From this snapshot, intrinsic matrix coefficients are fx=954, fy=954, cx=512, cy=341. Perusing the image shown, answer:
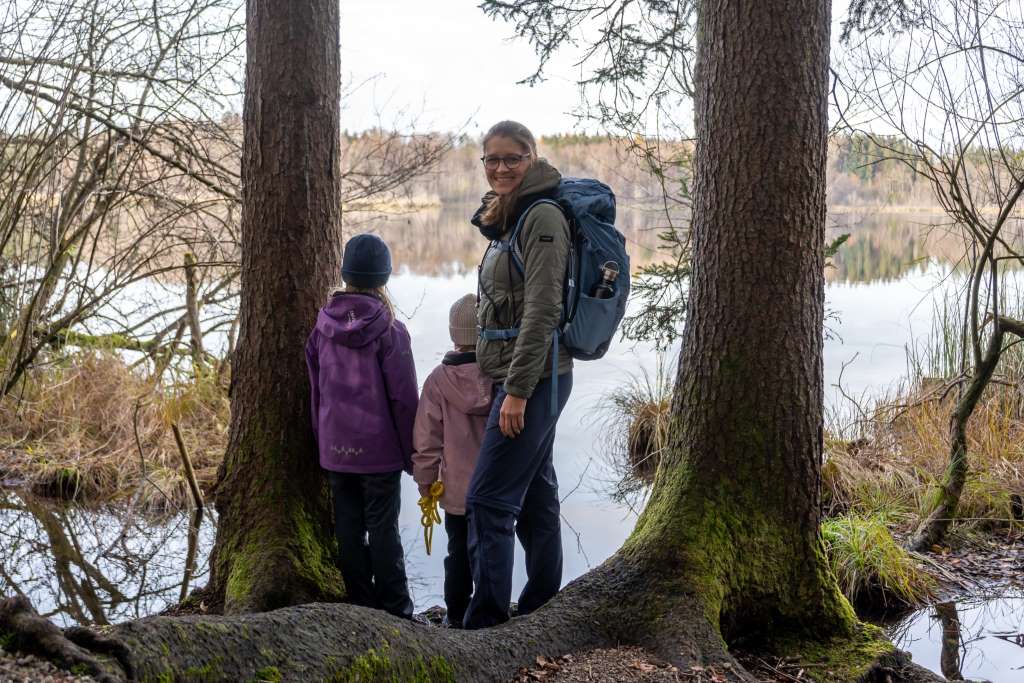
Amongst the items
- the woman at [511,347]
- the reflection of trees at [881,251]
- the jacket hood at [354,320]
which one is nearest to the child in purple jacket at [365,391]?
the jacket hood at [354,320]

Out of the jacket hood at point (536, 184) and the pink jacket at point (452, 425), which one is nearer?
the jacket hood at point (536, 184)

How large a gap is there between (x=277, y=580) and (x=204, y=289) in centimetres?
546

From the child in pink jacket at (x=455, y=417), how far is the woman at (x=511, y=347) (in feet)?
0.43

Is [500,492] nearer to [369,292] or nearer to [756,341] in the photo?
[369,292]

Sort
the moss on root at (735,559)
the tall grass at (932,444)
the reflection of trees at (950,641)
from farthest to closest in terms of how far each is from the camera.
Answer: the tall grass at (932,444)
the reflection of trees at (950,641)
the moss on root at (735,559)

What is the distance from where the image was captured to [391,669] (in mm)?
2721

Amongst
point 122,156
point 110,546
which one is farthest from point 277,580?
point 122,156

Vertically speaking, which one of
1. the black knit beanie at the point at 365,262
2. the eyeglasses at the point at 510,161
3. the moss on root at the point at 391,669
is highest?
the eyeglasses at the point at 510,161

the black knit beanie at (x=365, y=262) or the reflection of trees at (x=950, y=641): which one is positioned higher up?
the black knit beanie at (x=365, y=262)

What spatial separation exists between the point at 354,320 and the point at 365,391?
0.92ft

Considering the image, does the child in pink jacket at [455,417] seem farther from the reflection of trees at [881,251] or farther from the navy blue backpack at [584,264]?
the reflection of trees at [881,251]

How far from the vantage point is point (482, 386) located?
353cm

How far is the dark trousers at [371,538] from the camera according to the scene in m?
3.82

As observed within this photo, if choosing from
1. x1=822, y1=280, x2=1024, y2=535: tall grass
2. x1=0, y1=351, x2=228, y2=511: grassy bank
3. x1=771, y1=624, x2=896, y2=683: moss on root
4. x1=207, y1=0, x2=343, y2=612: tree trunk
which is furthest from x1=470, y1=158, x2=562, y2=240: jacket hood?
x1=0, y1=351, x2=228, y2=511: grassy bank
